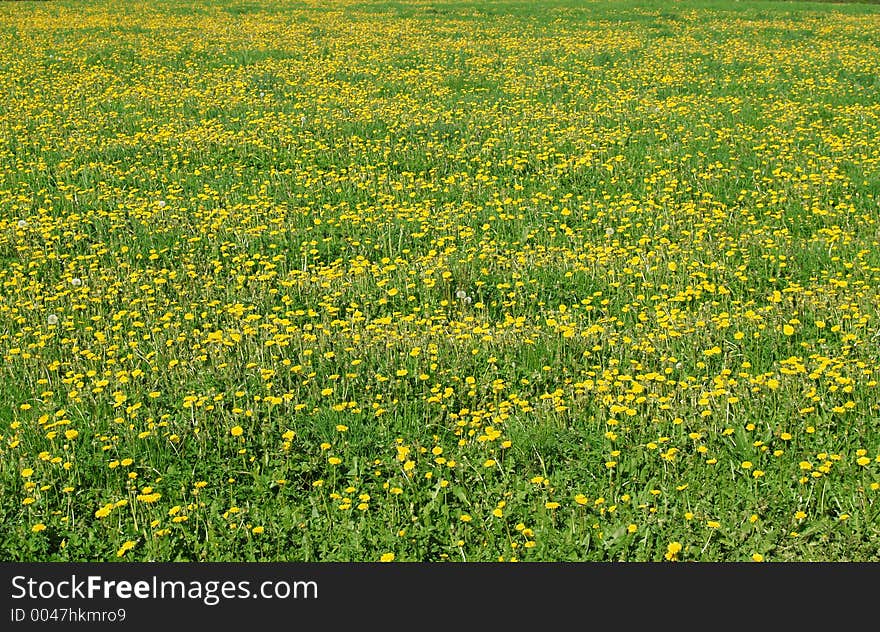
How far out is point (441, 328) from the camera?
6.06 metres

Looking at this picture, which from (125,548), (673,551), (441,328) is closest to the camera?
(673,551)

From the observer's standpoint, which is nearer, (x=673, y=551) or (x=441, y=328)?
(x=673, y=551)

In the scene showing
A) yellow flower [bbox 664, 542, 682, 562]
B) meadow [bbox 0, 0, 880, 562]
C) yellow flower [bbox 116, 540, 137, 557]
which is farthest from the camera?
meadow [bbox 0, 0, 880, 562]

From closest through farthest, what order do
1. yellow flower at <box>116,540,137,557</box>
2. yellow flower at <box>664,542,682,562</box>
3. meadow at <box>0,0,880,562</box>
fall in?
yellow flower at <box>664,542,682,562</box>, yellow flower at <box>116,540,137,557</box>, meadow at <box>0,0,880,562</box>

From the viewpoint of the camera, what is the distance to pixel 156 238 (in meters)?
7.96

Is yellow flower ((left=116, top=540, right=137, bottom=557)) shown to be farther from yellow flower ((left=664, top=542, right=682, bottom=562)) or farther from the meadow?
yellow flower ((left=664, top=542, right=682, bottom=562))

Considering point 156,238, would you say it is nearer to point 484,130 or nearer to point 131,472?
point 131,472

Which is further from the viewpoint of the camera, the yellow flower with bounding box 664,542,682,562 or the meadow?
the meadow

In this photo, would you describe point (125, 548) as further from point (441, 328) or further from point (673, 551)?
point (441, 328)

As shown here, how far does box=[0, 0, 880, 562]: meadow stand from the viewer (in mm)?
4250

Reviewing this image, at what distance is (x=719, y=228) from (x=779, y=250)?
752mm

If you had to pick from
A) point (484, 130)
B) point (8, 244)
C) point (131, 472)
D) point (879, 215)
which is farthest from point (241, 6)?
point (131, 472)

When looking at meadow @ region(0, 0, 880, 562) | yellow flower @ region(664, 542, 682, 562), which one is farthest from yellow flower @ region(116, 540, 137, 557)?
yellow flower @ region(664, 542, 682, 562)

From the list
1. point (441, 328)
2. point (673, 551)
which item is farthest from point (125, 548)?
point (441, 328)
